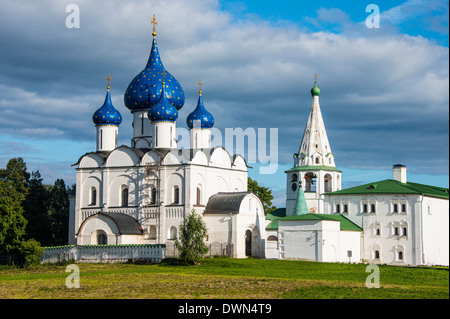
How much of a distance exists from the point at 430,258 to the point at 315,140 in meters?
13.0

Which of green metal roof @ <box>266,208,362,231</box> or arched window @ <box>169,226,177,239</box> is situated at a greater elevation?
green metal roof @ <box>266,208,362,231</box>

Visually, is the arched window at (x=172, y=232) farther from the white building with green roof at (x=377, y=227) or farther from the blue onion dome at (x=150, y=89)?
the blue onion dome at (x=150, y=89)

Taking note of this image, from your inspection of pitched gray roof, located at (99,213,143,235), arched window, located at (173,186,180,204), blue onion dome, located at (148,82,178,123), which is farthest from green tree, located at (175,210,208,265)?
blue onion dome, located at (148,82,178,123)

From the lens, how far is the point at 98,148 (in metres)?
41.7

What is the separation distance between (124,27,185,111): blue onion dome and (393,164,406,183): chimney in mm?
13102

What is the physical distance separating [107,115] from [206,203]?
8.23m

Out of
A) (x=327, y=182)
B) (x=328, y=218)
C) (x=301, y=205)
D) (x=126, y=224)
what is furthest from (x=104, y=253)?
(x=327, y=182)

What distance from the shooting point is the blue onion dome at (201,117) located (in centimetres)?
4138

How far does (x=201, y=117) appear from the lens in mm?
41438

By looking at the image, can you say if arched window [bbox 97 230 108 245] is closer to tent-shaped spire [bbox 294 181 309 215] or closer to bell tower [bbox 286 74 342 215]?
tent-shaped spire [bbox 294 181 309 215]

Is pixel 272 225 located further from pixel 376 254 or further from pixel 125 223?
pixel 125 223

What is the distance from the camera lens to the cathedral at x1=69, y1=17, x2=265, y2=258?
3744 centimetres
